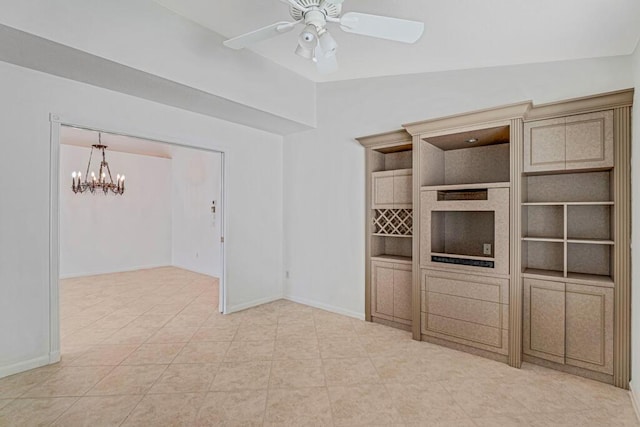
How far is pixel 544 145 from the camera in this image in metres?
2.73

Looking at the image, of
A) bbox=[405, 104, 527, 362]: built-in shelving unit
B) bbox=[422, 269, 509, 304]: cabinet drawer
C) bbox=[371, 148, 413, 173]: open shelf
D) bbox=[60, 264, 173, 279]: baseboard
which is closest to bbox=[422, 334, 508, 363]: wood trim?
bbox=[405, 104, 527, 362]: built-in shelving unit

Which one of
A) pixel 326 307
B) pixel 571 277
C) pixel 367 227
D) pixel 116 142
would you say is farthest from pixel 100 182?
pixel 571 277

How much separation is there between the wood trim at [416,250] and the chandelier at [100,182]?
6092 mm

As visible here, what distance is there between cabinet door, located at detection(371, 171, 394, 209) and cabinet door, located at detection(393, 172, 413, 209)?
52 mm

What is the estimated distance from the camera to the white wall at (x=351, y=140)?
292 cm

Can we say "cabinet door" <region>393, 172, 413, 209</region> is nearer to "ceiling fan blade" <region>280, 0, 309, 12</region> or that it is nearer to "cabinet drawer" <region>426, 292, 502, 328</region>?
"cabinet drawer" <region>426, 292, 502, 328</region>

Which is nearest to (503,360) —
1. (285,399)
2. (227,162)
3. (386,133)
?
(285,399)

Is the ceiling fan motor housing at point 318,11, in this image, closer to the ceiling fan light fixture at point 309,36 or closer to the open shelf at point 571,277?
the ceiling fan light fixture at point 309,36

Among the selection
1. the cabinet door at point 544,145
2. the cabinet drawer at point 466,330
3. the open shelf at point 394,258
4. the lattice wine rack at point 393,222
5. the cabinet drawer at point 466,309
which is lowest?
the cabinet drawer at point 466,330

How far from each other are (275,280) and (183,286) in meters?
1.96

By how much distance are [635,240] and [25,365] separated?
15.9 ft

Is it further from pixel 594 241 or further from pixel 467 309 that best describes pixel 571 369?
pixel 594 241

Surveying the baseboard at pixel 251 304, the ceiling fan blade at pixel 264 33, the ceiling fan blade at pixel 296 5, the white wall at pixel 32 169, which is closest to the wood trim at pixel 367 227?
the baseboard at pixel 251 304

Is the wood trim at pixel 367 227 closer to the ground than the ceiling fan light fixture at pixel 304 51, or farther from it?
closer to the ground
